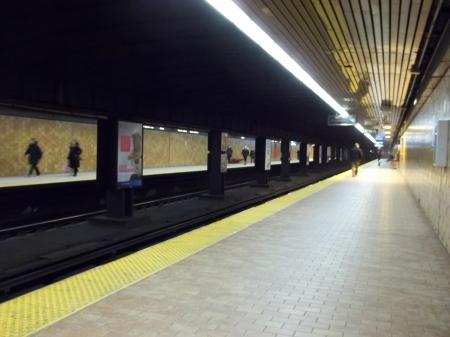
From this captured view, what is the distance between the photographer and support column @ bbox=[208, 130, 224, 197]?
48.8 ft

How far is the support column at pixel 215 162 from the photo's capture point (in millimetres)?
14883

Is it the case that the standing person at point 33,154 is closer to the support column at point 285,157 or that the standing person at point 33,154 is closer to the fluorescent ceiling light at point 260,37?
the support column at point 285,157

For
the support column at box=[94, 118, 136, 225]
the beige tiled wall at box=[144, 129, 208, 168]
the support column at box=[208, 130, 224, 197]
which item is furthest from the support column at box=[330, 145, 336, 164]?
the support column at box=[94, 118, 136, 225]

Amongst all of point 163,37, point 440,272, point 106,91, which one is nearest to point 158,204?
point 106,91

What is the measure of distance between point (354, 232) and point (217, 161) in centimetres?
728

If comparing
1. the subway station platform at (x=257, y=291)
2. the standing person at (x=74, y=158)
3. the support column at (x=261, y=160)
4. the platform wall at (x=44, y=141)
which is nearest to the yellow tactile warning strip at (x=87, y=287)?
the subway station platform at (x=257, y=291)

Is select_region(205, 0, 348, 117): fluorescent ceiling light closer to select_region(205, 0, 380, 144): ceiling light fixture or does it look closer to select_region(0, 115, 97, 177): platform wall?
select_region(205, 0, 380, 144): ceiling light fixture

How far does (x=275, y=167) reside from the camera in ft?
113

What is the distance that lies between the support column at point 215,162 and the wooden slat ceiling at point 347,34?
376cm

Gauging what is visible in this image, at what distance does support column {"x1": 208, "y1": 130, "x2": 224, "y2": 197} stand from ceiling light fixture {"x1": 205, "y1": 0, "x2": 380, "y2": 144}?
4335 millimetres

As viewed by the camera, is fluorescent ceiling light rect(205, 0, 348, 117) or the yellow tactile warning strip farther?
fluorescent ceiling light rect(205, 0, 348, 117)

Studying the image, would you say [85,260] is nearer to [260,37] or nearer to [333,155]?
[260,37]

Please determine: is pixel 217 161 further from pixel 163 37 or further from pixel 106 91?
pixel 163 37

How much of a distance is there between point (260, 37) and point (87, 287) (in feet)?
12.5
